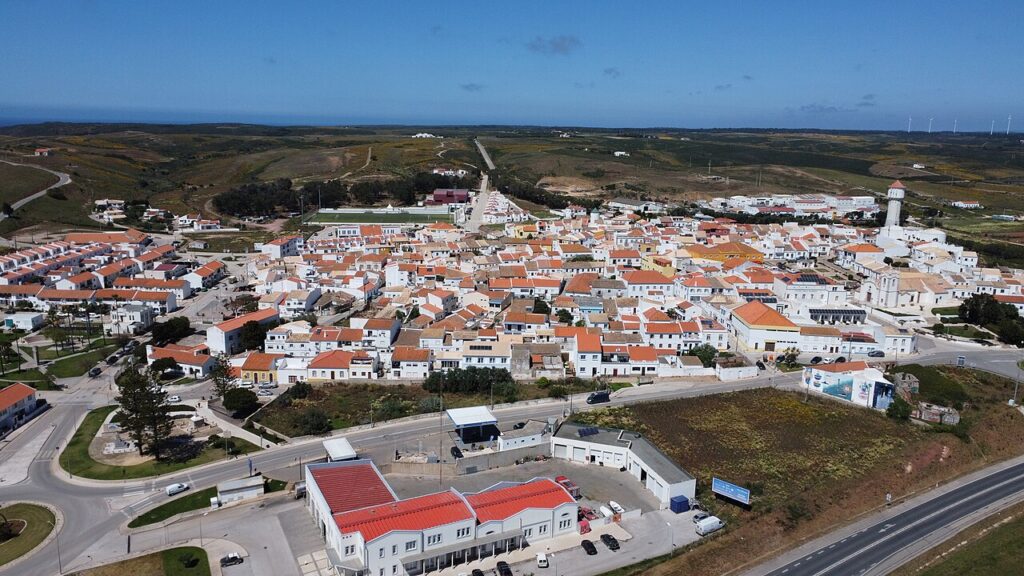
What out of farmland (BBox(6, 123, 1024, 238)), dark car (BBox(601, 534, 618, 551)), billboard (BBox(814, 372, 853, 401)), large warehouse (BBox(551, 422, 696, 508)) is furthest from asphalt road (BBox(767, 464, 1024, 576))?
farmland (BBox(6, 123, 1024, 238))

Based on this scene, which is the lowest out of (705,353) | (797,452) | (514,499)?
(797,452)

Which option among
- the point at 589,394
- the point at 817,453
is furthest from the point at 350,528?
the point at 817,453

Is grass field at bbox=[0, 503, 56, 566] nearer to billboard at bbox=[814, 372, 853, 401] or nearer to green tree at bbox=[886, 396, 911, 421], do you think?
billboard at bbox=[814, 372, 853, 401]

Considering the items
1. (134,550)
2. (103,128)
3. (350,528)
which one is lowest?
(134,550)

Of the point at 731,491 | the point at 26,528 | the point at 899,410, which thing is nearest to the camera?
the point at 26,528

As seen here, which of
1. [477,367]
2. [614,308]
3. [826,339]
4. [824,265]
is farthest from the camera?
[824,265]

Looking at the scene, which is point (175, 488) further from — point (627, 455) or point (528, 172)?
point (528, 172)

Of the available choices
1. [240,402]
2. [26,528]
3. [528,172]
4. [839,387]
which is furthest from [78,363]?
[528,172]

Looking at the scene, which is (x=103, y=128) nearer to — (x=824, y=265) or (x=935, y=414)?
(x=824, y=265)
